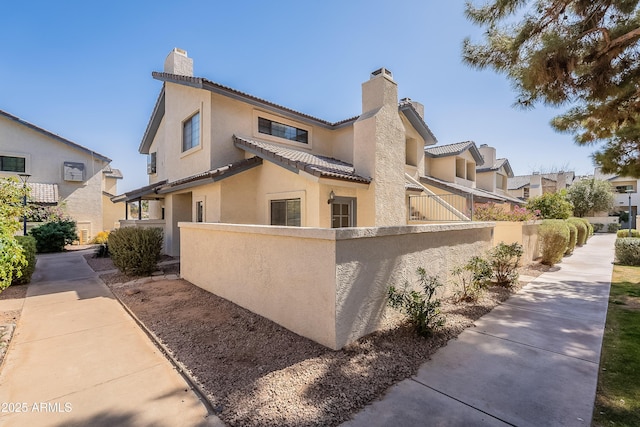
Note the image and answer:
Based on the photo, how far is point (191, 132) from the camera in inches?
567

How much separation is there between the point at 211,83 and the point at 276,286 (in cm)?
996

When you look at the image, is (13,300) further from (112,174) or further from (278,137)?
(112,174)

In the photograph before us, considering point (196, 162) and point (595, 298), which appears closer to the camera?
point (595, 298)

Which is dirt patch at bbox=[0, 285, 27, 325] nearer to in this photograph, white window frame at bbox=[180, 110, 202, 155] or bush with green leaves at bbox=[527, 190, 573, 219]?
white window frame at bbox=[180, 110, 202, 155]

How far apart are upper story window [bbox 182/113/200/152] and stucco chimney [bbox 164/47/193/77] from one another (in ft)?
10.2

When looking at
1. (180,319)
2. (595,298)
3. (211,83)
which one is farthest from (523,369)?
(211,83)

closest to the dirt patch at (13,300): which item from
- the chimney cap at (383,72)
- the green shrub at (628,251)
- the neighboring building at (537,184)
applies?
the chimney cap at (383,72)

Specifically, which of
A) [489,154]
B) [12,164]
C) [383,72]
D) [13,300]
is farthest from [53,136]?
[489,154]

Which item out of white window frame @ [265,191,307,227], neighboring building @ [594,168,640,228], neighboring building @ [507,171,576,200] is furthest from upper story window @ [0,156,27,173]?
neighboring building @ [594,168,640,228]

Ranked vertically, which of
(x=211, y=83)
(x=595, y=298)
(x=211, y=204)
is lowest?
(x=595, y=298)

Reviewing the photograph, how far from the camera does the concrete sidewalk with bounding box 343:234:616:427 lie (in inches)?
126

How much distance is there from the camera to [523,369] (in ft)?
13.7

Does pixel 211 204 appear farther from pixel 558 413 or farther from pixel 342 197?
pixel 558 413

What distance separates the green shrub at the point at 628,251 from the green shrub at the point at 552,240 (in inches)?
141
